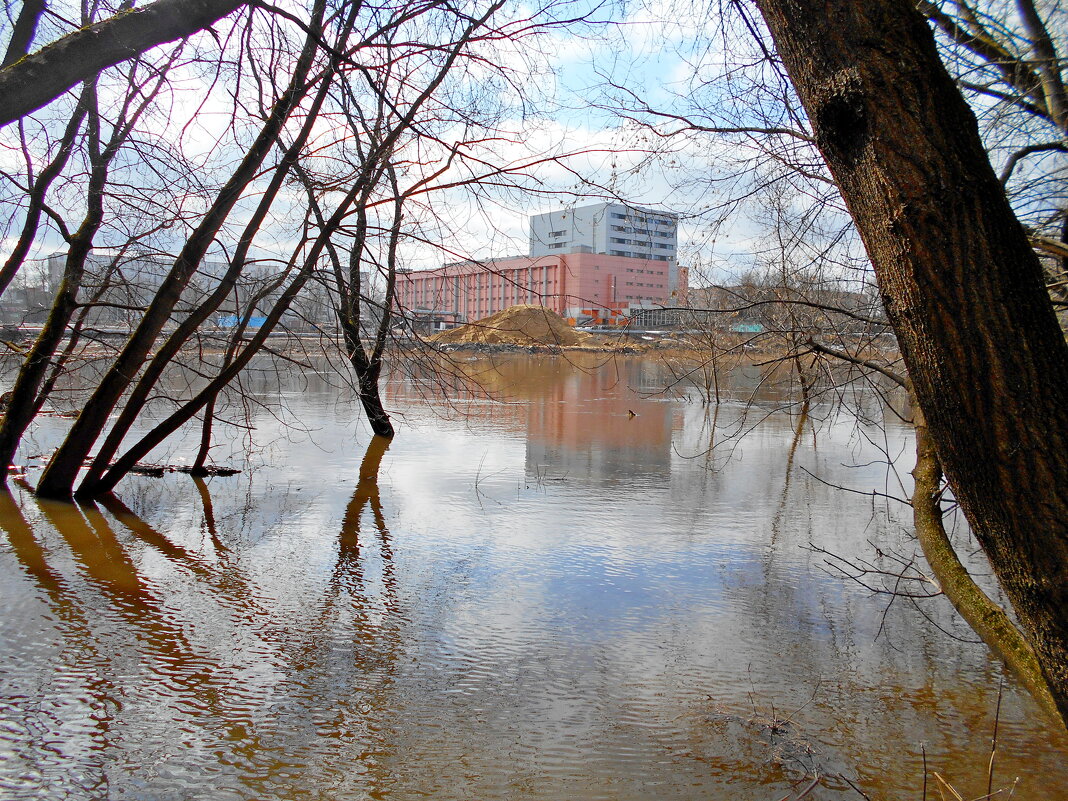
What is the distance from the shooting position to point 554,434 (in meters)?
13.1

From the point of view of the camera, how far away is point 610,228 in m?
7.32

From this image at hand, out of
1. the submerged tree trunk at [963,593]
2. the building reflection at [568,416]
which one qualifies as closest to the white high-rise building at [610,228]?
the building reflection at [568,416]

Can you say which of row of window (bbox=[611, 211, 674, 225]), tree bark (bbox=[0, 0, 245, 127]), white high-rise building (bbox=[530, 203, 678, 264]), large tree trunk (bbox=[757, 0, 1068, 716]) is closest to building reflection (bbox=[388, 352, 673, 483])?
white high-rise building (bbox=[530, 203, 678, 264])

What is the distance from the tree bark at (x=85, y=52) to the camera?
2795 mm

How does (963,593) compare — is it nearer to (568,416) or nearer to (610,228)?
(610,228)

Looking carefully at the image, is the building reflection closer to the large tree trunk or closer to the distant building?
the distant building

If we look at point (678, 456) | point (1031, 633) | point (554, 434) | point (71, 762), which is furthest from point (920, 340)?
point (554, 434)

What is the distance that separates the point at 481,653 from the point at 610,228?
14.0ft

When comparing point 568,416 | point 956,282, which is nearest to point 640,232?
point 956,282

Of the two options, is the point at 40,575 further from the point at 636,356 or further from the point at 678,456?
the point at 636,356

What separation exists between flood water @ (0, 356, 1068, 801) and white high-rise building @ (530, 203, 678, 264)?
232 cm

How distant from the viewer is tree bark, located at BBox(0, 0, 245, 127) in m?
2.79

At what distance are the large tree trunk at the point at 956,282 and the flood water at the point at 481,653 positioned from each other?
6.55 ft

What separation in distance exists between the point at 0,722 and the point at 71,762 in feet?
1.79
